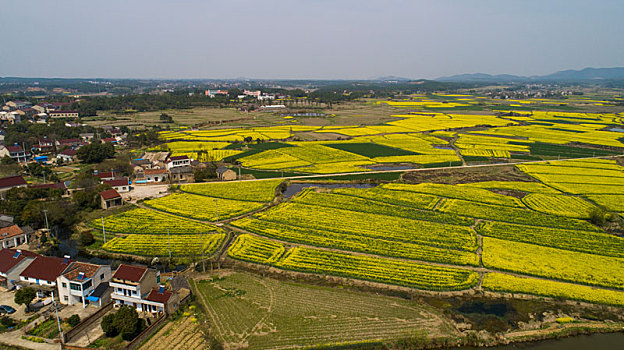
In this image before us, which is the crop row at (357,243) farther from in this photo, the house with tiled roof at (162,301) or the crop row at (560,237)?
the house with tiled roof at (162,301)

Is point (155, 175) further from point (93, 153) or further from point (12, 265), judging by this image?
point (12, 265)

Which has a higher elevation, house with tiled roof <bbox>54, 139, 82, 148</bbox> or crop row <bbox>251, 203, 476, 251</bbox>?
house with tiled roof <bbox>54, 139, 82, 148</bbox>

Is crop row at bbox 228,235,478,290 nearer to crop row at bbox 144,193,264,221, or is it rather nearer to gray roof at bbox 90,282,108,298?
crop row at bbox 144,193,264,221

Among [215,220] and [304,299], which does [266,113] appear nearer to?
[215,220]

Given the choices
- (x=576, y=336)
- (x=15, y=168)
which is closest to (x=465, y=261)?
(x=576, y=336)

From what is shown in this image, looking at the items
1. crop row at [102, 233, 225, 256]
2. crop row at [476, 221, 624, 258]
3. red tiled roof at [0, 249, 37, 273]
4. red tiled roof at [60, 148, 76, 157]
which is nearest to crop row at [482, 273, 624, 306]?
crop row at [476, 221, 624, 258]

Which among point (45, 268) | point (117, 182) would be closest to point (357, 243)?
point (45, 268)
